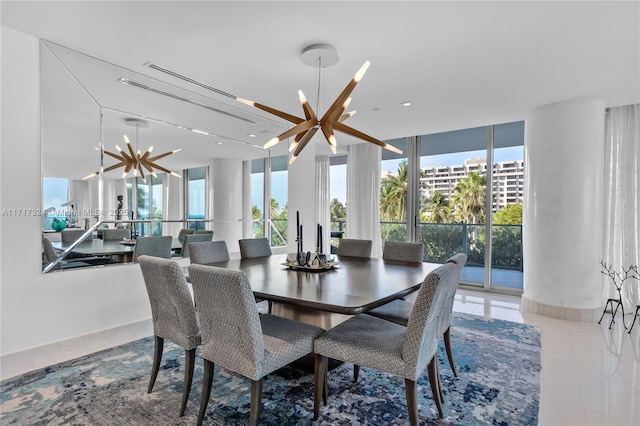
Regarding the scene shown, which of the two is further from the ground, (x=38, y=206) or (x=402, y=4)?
(x=402, y=4)

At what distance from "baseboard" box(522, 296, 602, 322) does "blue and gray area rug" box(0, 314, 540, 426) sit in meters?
1.53

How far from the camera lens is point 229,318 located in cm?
172

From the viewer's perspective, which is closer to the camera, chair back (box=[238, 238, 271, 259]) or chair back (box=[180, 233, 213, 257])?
chair back (box=[238, 238, 271, 259])

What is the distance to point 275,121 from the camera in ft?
16.9

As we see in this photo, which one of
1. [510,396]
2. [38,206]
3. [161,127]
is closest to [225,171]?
[161,127]

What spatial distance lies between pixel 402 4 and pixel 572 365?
304cm

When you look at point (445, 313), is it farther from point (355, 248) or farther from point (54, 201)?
point (54, 201)

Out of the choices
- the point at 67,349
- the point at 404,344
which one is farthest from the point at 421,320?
the point at 67,349

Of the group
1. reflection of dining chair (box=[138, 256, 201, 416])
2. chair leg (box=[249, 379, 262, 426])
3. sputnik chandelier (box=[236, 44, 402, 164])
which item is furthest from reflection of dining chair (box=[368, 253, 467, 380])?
sputnik chandelier (box=[236, 44, 402, 164])

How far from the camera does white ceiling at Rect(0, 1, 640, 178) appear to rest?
2.28 m

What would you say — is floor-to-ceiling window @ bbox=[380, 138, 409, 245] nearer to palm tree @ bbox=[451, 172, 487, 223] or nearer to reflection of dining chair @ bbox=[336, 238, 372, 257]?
palm tree @ bbox=[451, 172, 487, 223]

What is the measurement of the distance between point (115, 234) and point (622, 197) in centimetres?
594

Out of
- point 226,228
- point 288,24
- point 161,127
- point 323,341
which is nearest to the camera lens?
point 323,341

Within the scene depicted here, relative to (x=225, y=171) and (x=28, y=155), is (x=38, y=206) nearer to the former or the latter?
(x=28, y=155)
